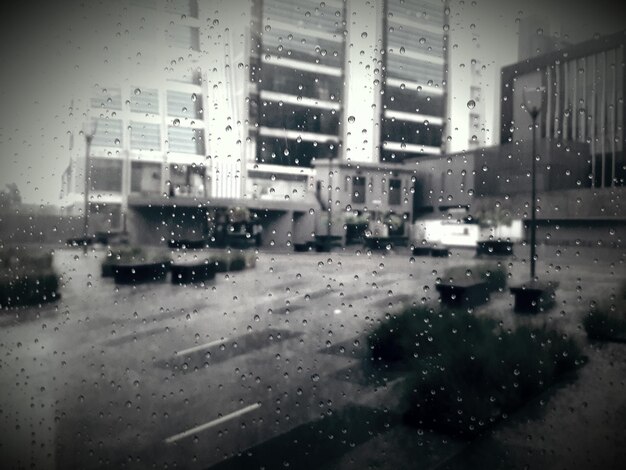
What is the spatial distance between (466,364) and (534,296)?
0.60 metres

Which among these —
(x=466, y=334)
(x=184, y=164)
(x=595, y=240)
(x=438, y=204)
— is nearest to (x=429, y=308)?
(x=466, y=334)

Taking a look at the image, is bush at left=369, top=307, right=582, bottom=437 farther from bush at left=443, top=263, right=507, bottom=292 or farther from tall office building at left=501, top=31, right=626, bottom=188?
tall office building at left=501, top=31, right=626, bottom=188

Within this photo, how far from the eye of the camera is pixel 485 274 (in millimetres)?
1554

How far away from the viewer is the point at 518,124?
1428mm

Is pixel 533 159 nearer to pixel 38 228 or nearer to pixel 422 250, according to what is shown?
pixel 422 250

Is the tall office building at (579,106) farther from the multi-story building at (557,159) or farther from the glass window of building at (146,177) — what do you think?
the glass window of building at (146,177)

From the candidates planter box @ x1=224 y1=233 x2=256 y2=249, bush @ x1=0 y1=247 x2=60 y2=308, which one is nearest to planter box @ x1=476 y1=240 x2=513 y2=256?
planter box @ x1=224 y1=233 x2=256 y2=249

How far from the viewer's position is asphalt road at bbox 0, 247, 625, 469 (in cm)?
171

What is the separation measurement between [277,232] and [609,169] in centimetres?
105

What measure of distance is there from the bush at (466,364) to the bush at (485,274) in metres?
0.19

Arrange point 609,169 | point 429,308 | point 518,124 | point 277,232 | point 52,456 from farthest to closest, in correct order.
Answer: point 52,456, point 429,308, point 277,232, point 518,124, point 609,169

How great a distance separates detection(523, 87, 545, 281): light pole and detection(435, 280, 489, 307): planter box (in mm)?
221

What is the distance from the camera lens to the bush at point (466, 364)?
1772 mm

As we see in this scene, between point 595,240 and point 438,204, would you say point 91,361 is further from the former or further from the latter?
point 595,240
